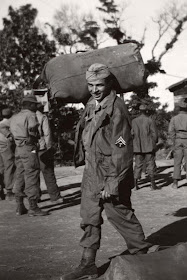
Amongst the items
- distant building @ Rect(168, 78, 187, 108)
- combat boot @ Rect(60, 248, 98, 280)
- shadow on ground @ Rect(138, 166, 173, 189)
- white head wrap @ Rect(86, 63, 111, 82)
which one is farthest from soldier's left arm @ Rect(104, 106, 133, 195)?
distant building @ Rect(168, 78, 187, 108)

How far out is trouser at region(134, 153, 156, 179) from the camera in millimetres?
10641

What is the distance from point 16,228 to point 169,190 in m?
4.32

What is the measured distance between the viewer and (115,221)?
173 inches

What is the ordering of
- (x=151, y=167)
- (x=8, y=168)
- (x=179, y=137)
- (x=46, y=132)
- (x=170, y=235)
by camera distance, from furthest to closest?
(x=179, y=137) → (x=151, y=167) → (x=8, y=168) → (x=46, y=132) → (x=170, y=235)

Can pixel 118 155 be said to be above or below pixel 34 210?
above

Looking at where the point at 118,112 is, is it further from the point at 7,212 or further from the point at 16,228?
the point at 7,212

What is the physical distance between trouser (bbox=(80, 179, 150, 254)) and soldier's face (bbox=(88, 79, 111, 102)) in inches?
35.7

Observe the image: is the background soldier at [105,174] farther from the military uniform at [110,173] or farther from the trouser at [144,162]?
the trouser at [144,162]

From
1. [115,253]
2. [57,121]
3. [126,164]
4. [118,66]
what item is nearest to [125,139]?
[126,164]

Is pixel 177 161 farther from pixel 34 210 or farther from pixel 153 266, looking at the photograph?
pixel 153 266

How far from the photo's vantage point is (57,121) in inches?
914

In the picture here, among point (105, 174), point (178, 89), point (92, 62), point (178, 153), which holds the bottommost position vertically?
point (178, 153)

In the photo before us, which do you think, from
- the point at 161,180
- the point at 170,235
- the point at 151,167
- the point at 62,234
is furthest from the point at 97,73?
the point at 161,180

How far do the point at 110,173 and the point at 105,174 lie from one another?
11 centimetres
